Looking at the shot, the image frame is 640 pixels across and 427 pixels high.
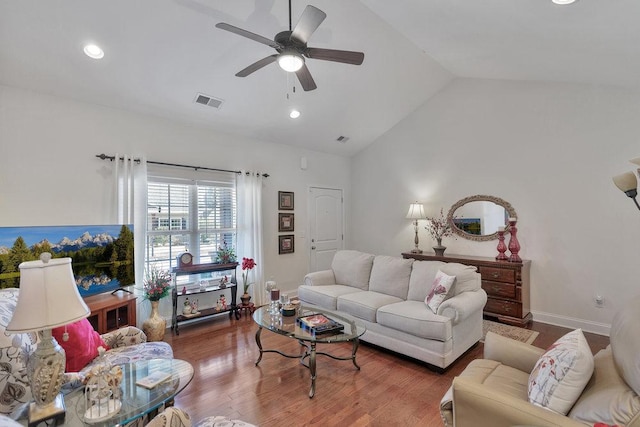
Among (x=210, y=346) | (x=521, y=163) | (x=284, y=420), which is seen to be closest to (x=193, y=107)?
(x=210, y=346)

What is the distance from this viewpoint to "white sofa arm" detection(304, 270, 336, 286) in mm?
4155

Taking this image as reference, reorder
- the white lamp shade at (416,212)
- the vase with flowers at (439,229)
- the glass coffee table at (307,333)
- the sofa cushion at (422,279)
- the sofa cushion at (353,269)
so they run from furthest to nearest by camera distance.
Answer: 1. the white lamp shade at (416,212)
2. the vase with flowers at (439,229)
3. the sofa cushion at (353,269)
4. the sofa cushion at (422,279)
5. the glass coffee table at (307,333)

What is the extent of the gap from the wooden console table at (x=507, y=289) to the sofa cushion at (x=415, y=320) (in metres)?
1.43

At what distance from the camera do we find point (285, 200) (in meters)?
5.32

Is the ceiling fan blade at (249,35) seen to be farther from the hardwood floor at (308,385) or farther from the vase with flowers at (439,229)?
the vase with flowers at (439,229)

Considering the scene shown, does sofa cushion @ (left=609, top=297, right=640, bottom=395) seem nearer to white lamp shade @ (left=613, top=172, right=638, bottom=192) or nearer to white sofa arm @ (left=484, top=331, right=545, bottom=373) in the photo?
white sofa arm @ (left=484, top=331, right=545, bottom=373)

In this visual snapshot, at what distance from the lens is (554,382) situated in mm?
1373

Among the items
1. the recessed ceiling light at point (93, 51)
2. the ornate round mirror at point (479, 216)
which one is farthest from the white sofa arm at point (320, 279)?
the recessed ceiling light at point (93, 51)

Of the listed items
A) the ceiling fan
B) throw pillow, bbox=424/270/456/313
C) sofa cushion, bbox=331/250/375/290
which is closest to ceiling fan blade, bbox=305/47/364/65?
the ceiling fan

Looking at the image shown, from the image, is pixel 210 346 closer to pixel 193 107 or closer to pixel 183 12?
pixel 193 107

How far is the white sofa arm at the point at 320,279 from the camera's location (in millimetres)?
4155

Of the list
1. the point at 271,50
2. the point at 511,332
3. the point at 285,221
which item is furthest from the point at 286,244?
the point at 511,332

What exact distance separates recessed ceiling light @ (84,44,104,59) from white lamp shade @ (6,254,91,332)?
7.87 feet

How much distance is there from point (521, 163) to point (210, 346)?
185 inches
